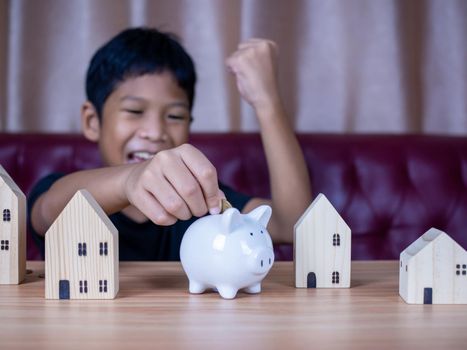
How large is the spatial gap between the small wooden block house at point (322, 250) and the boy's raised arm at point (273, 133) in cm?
64

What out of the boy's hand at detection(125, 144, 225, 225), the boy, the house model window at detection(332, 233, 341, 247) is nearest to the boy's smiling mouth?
the boy

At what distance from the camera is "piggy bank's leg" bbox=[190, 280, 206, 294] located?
2.87 feet

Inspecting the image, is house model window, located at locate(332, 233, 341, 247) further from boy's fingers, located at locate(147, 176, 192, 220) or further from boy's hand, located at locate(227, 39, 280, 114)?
boy's hand, located at locate(227, 39, 280, 114)

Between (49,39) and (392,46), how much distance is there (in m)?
0.98

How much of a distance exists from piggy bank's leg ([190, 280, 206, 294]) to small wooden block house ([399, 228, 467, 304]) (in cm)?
24

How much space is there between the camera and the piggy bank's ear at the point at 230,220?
0.83 m

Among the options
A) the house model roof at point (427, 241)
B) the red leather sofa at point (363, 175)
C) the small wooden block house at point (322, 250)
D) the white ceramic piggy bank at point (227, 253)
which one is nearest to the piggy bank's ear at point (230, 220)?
the white ceramic piggy bank at point (227, 253)

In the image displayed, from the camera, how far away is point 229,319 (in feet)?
2.48

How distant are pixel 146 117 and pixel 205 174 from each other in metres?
0.68

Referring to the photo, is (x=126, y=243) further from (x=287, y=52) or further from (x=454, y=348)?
(x=454, y=348)

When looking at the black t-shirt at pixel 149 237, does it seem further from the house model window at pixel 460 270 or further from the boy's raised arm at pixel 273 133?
the house model window at pixel 460 270

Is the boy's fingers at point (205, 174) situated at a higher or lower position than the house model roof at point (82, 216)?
higher

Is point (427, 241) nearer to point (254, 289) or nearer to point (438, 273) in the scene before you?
point (438, 273)

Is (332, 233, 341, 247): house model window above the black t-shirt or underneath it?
above
